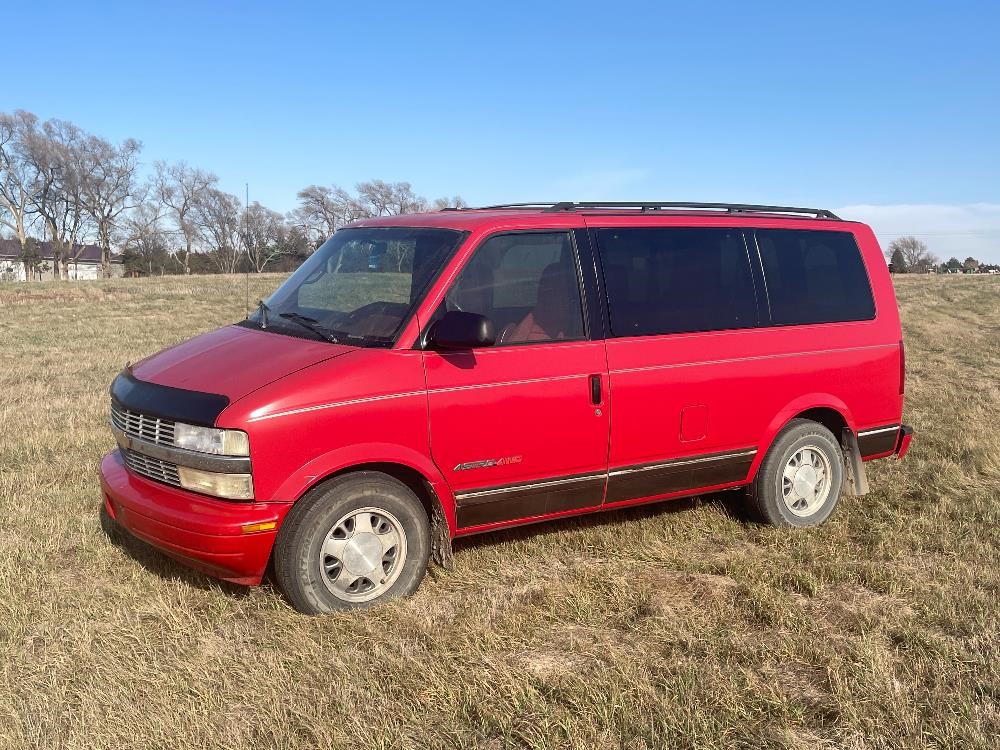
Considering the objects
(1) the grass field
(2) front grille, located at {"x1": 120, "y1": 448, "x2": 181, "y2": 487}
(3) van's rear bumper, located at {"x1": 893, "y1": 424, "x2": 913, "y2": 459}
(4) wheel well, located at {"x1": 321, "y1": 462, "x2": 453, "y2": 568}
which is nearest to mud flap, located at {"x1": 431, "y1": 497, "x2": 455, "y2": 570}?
(4) wheel well, located at {"x1": 321, "y1": 462, "x2": 453, "y2": 568}

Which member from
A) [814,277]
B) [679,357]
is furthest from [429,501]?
[814,277]

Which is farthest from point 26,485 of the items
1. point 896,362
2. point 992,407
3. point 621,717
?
point 992,407

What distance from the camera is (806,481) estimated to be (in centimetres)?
595

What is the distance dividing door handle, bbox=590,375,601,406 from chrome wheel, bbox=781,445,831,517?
5.58ft

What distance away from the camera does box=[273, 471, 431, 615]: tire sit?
417 centimetres

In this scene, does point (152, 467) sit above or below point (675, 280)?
below

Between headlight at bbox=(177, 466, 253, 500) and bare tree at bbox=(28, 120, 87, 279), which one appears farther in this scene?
bare tree at bbox=(28, 120, 87, 279)

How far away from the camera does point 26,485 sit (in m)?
6.24

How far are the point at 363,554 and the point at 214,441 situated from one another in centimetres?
93

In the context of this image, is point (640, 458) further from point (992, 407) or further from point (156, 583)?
point (992, 407)

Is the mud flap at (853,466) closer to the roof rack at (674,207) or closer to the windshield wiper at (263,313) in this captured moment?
the roof rack at (674,207)

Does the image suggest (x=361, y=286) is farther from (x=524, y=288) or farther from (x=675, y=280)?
(x=675, y=280)

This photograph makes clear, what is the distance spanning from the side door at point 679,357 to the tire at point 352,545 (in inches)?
51.3

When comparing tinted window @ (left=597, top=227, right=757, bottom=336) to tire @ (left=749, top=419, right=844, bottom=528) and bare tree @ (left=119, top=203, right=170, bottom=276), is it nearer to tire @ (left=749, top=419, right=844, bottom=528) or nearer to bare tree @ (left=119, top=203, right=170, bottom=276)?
tire @ (left=749, top=419, right=844, bottom=528)
